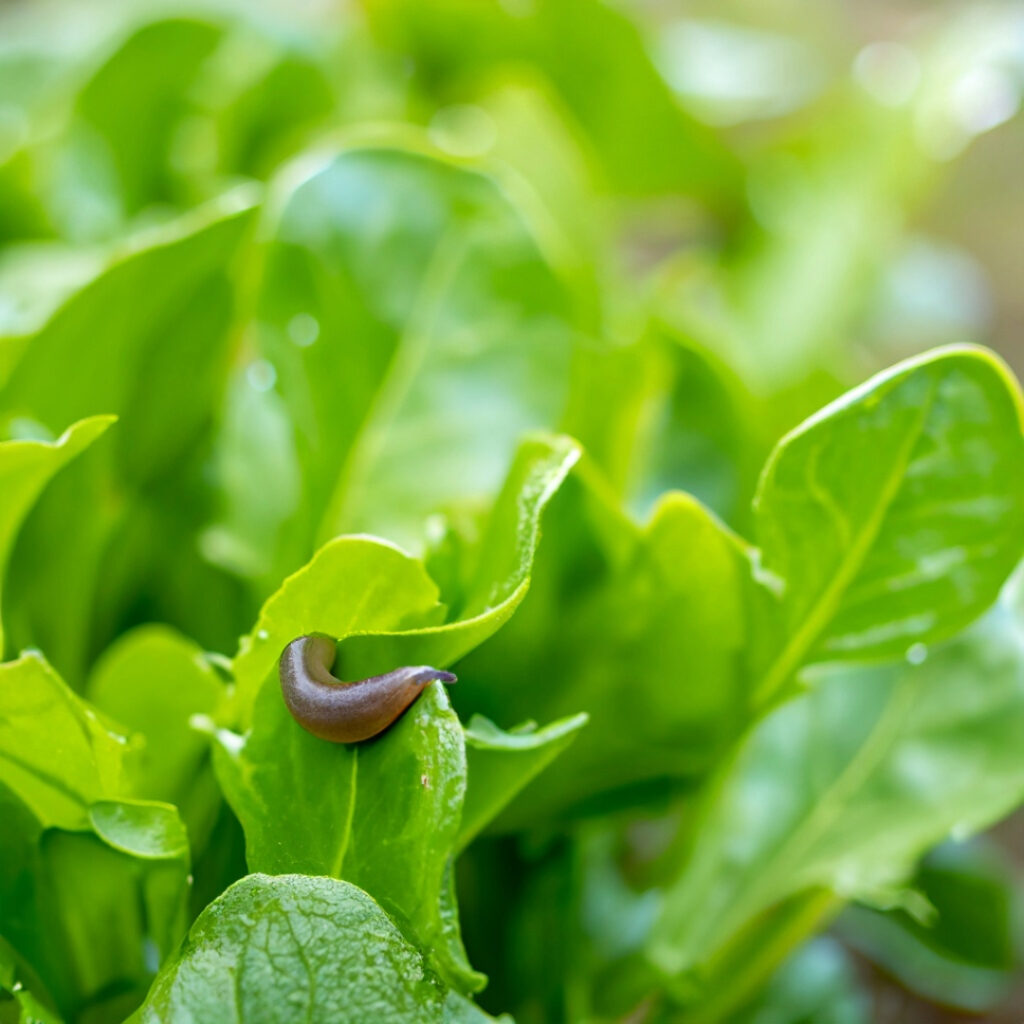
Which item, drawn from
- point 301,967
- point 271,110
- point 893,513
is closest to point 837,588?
point 893,513

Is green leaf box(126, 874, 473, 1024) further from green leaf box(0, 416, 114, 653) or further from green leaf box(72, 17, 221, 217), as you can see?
green leaf box(72, 17, 221, 217)

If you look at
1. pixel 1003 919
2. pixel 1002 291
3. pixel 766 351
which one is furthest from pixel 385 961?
pixel 1002 291

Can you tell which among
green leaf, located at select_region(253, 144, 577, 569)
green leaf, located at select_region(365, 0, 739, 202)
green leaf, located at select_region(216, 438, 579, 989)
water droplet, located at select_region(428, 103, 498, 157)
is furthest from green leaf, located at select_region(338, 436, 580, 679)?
green leaf, located at select_region(365, 0, 739, 202)

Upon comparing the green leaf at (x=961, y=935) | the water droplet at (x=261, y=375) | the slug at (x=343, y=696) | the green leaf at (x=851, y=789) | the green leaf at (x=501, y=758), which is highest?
the water droplet at (x=261, y=375)

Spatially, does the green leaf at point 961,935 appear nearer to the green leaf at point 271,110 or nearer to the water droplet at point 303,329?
the water droplet at point 303,329

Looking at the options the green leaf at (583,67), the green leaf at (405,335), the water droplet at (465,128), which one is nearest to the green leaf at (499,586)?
the green leaf at (405,335)

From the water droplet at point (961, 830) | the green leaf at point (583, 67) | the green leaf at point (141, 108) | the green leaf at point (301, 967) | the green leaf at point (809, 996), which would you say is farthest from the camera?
the green leaf at point (583, 67)
